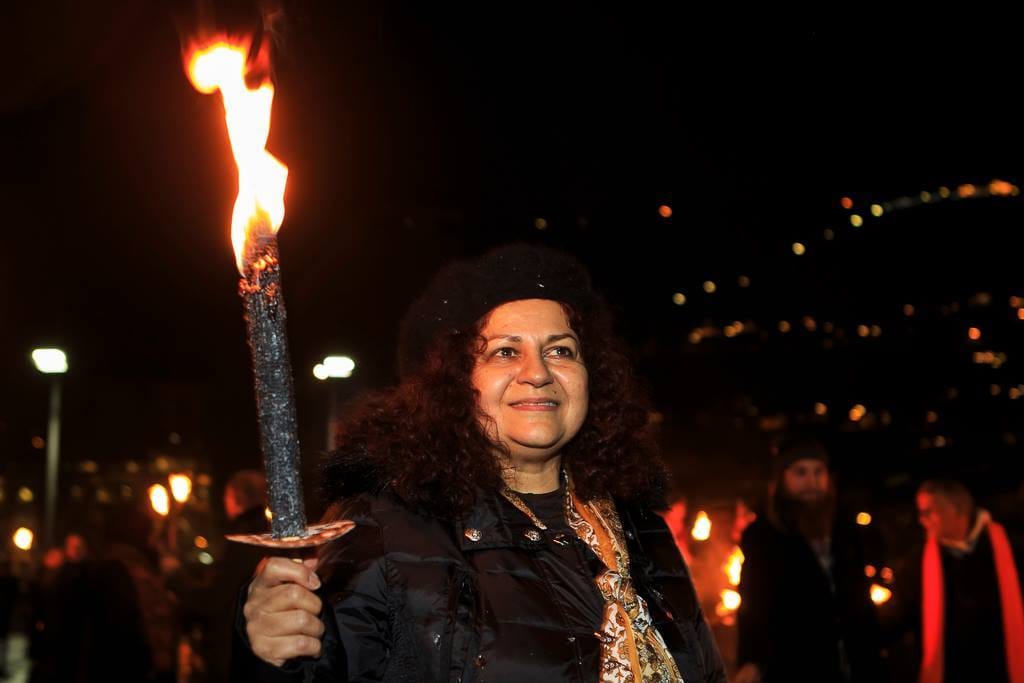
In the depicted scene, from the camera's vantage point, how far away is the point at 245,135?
237 centimetres

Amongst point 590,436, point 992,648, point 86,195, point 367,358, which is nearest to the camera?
point 590,436

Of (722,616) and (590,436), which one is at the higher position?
(590,436)

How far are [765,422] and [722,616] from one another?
1995 centimetres

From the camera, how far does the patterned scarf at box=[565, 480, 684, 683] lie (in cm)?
298

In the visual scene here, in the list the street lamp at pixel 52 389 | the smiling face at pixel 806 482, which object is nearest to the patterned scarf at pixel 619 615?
the smiling face at pixel 806 482

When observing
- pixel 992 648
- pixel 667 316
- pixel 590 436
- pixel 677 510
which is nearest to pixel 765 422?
pixel 667 316

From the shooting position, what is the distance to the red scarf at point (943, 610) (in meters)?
6.74

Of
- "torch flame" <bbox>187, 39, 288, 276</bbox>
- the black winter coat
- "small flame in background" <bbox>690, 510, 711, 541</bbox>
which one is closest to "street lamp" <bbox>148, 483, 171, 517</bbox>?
"small flame in background" <bbox>690, 510, 711, 541</bbox>

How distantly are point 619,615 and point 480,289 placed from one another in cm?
112

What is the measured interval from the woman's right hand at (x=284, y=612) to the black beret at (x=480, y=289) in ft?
3.99

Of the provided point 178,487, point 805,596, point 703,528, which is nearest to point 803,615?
point 805,596

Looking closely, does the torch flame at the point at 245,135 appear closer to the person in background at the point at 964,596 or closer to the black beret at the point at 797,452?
the black beret at the point at 797,452

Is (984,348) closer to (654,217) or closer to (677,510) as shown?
(654,217)

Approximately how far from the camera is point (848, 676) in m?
5.96
